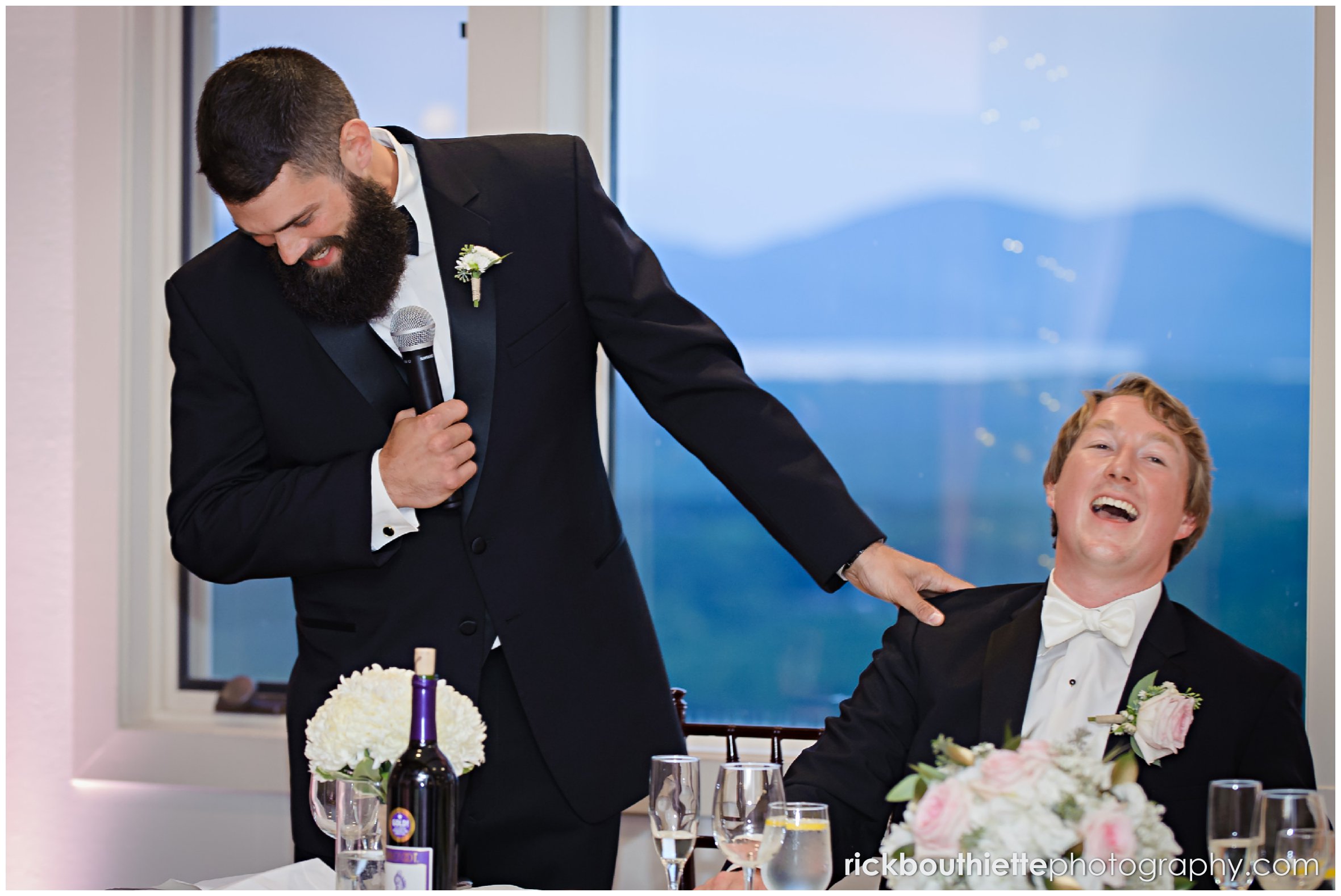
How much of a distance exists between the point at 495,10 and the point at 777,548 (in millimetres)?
1632

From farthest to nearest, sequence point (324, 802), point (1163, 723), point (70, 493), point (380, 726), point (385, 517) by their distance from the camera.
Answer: point (70, 493) < point (385, 517) < point (1163, 723) < point (324, 802) < point (380, 726)

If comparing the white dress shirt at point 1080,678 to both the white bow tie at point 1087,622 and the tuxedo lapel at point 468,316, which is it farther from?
the tuxedo lapel at point 468,316

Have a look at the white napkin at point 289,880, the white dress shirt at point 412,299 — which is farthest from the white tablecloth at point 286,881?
the white dress shirt at point 412,299

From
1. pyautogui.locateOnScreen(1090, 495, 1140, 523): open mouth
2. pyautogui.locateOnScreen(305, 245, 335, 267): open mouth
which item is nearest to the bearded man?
pyautogui.locateOnScreen(305, 245, 335, 267): open mouth

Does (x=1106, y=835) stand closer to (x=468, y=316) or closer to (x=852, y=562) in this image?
(x=852, y=562)

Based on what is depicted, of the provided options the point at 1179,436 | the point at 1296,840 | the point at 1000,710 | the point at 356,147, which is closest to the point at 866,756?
the point at 1000,710

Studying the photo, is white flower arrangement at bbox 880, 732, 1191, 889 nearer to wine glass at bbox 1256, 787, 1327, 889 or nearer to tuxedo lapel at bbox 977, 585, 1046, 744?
wine glass at bbox 1256, 787, 1327, 889

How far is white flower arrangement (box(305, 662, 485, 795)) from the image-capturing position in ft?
4.24

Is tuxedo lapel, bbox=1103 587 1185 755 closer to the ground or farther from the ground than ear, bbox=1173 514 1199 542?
closer to the ground

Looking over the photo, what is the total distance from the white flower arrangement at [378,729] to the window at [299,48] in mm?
2357

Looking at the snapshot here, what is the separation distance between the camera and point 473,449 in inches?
71.1

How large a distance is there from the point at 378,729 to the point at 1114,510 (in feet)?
4.14

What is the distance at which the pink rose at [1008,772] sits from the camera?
1.01 metres

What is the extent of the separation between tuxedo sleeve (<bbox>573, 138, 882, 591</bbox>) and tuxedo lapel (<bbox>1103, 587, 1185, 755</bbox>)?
469mm
